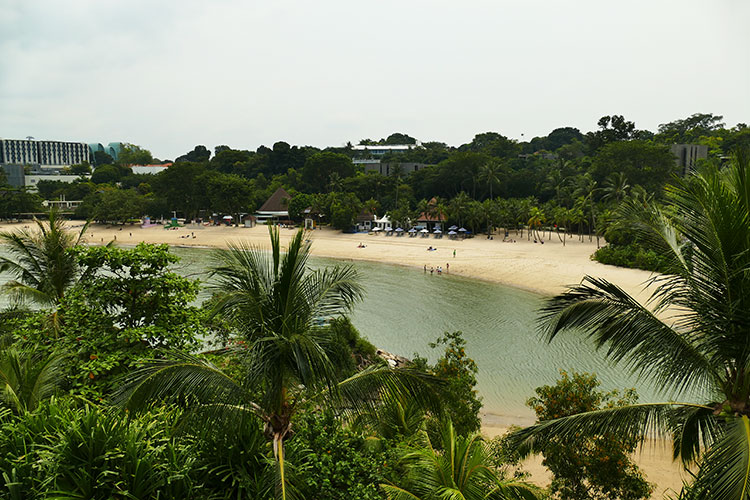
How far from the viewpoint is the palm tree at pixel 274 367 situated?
4.85 m

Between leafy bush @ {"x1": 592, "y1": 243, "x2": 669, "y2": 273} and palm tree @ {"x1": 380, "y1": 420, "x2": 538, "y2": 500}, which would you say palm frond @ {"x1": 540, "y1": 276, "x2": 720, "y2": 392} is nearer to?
palm tree @ {"x1": 380, "y1": 420, "x2": 538, "y2": 500}

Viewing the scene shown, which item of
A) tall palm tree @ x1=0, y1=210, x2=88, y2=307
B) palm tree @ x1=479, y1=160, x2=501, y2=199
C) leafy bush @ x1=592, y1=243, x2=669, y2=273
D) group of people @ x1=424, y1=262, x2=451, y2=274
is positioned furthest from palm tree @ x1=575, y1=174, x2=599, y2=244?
tall palm tree @ x1=0, y1=210, x2=88, y2=307

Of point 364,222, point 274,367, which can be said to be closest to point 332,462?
point 274,367

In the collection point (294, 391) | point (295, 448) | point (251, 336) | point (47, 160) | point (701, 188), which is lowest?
point (295, 448)

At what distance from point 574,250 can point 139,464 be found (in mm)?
45076

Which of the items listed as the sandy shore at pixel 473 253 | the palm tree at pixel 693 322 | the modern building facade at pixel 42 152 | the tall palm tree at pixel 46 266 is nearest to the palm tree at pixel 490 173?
the sandy shore at pixel 473 253

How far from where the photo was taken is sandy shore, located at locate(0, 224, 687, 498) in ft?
112

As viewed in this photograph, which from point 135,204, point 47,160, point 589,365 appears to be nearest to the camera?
point 589,365

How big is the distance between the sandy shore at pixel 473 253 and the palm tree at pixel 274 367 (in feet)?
33.0

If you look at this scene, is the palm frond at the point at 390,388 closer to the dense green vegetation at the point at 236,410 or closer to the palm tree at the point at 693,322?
the dense green vegetation at the point at 236,410

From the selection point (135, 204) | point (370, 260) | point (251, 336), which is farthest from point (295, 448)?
point (135, 204)

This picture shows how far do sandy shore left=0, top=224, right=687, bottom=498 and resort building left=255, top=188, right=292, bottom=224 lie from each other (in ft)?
14.2

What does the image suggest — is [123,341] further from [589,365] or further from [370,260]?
[370,260]

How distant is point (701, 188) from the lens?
483cm
